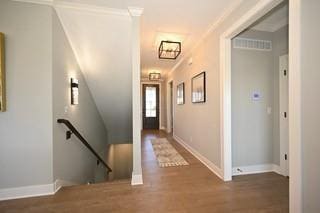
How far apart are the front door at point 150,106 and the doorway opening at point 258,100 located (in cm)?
589

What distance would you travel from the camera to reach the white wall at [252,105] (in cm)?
283

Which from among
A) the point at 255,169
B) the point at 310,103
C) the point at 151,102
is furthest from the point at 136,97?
the point at 151,102

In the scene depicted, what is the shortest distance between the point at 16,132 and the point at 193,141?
133 inches

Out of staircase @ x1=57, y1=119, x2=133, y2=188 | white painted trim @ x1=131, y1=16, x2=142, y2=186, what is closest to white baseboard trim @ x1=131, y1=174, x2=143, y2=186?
white painted trim @ x1=131, y1=16, x2=142, y2=186

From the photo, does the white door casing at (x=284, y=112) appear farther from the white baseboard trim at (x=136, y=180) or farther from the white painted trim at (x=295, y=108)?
the white baseboard trim at (x=136, y=180)

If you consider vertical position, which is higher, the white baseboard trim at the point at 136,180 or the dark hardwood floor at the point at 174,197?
the white baseboard trim at the point at 136,180

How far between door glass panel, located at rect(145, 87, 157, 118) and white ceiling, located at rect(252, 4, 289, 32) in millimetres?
6051

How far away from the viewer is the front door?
27.5ft

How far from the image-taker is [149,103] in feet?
27.7

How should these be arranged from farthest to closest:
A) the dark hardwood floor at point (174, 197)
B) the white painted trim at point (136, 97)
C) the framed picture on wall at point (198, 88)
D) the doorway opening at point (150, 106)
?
the doorway opening at point (150, 106), the framed picture on wall at point (198, 88), the white painted trim at point (136, 97), the dark hardwood floor at point (174, 197)

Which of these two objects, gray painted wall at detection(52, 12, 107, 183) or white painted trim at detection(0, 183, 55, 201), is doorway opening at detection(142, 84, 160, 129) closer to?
gray painted wall at detection(52, 12, 107, 183)

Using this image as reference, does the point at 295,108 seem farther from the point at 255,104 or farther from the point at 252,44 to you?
the point at 252,44

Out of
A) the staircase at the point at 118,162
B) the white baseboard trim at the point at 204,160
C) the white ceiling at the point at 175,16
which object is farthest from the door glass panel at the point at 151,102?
the white ceiling at the point at 175,16

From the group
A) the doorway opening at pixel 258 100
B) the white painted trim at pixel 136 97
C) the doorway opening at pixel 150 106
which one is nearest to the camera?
the white painted trim at pixel 136 97
